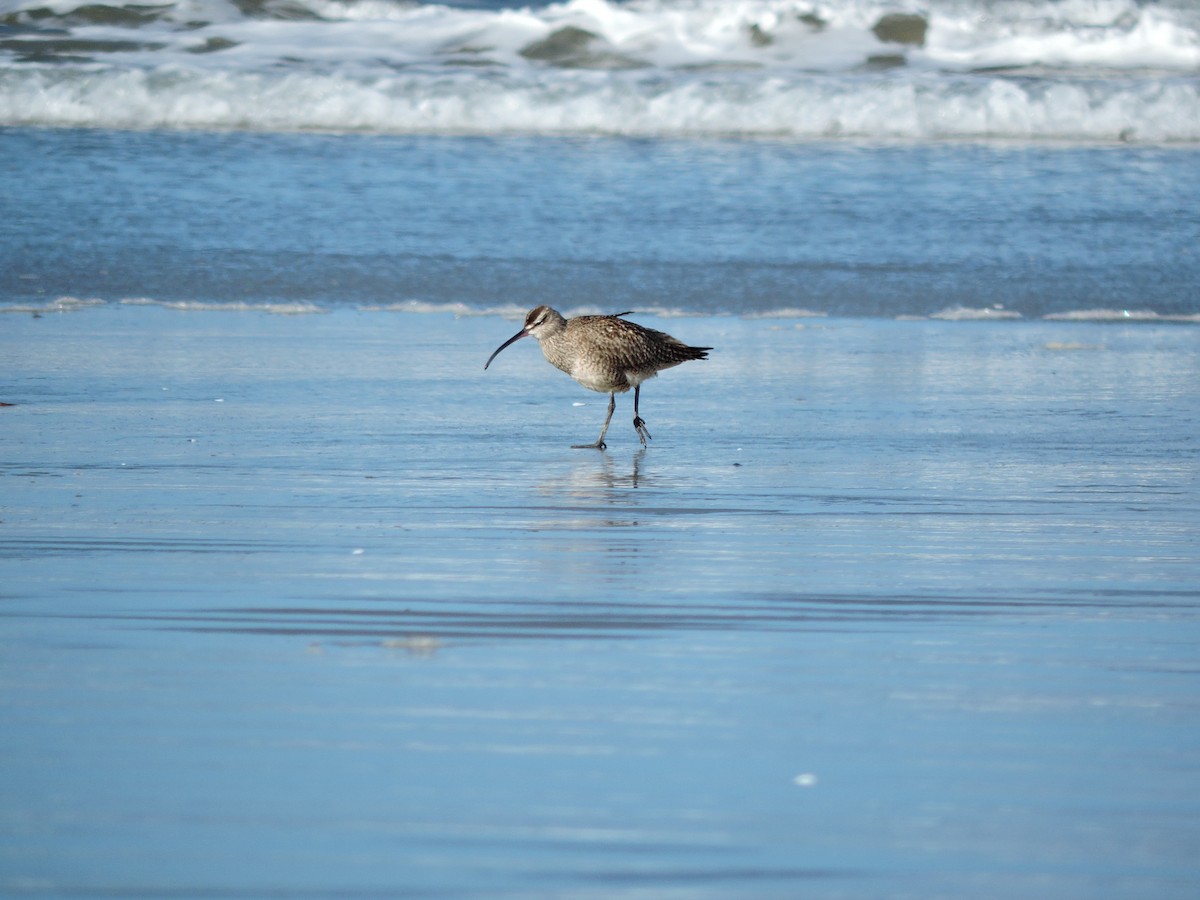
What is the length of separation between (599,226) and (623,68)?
8.19 metres

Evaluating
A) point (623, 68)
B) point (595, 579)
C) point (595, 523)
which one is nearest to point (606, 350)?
point (595, 523)

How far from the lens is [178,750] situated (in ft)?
10.2

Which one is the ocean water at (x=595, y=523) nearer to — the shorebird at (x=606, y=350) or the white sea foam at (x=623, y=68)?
the shorebird at (x=606, y=350)

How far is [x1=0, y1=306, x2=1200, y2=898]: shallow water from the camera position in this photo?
2746 mm

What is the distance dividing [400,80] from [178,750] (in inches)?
602

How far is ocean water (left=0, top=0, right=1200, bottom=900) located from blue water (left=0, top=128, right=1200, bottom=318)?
0.18ft

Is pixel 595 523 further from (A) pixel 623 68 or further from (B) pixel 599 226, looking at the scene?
(A) pixel 623 68

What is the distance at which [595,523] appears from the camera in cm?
516

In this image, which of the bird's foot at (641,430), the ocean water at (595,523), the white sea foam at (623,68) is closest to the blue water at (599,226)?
the ocean water at (595,523)

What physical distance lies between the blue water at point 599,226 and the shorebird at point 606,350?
2.64 metres

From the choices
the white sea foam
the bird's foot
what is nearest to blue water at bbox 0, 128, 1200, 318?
the white sea foam

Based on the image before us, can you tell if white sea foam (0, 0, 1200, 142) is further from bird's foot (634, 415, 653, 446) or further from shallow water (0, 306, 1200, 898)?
bird's foot (634, 415, 653, 446)

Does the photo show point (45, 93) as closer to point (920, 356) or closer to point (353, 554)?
point (920, 356)

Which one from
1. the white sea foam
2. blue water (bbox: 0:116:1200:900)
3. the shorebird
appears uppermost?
the white sea foam
